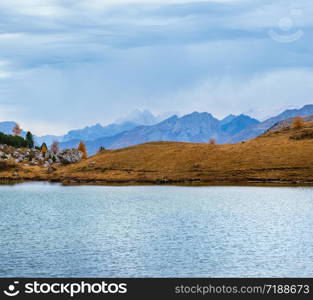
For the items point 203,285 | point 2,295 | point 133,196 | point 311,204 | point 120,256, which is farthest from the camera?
point 133,196

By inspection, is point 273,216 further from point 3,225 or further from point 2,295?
point 2,295

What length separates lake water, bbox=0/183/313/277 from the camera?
199ft

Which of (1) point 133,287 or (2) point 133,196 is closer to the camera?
(1) point 133,287

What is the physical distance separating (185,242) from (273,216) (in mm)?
34491

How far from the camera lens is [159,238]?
262 feet

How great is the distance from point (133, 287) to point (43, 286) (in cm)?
905

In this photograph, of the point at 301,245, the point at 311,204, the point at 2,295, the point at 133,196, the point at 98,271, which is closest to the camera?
the point at 2,295

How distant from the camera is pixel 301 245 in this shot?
73312mm

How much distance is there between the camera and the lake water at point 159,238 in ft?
199

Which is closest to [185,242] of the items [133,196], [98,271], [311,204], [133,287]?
[98,271]

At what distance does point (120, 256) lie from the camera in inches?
2635

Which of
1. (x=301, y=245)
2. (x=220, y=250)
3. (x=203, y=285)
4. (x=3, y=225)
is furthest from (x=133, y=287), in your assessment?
(x=3, y=225)

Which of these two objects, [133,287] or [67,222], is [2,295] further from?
[67,222]

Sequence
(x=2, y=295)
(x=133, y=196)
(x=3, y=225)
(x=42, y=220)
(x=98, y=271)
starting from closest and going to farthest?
1. (x=2, y=295)
2. (x=98, y=271)
3. (x=3, y=225)
4. (x=42, y=220)
5. (x=133, y=196)
